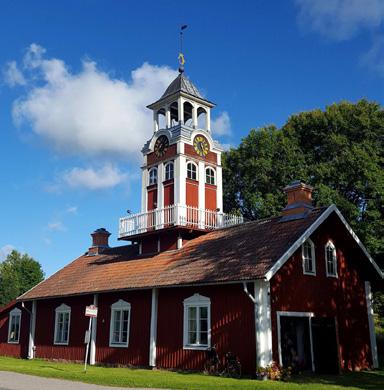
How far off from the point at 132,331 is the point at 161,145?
9607 millimetres

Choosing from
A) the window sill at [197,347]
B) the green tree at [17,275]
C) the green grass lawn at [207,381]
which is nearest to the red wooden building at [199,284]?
the window sill at [197,347]

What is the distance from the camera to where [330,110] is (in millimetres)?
33219

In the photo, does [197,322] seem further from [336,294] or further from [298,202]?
[298,202]

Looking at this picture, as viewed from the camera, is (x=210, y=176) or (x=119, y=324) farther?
(x=210, y=176)

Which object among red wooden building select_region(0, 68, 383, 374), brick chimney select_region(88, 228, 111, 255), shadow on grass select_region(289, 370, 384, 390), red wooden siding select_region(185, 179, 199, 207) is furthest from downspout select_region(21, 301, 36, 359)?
shadow on grass select_region(289, 370, 384, 390)

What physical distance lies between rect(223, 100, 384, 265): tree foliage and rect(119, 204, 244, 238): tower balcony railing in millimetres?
7968

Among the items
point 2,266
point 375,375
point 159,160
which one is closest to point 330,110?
point 159,160

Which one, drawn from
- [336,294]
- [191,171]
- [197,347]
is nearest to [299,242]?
[336,294]

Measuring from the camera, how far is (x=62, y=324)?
24547 mm

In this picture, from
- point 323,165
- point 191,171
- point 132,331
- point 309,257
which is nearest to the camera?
point 309,257

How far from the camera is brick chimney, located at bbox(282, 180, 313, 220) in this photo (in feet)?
65.5

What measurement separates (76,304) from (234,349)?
9.80m

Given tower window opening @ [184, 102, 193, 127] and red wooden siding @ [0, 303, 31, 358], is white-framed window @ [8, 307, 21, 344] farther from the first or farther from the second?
tower window opening @ [184, 102, 193, 127]

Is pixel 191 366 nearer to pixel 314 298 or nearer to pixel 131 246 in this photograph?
pixel 314 298
